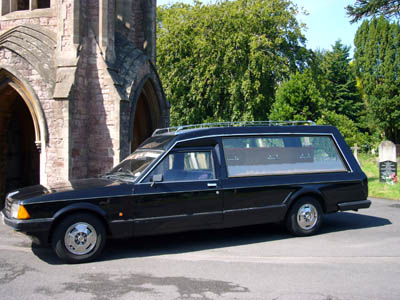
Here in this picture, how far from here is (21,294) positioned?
15.0 feet

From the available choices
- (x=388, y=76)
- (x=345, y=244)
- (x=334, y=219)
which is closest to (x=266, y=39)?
(x=388, y=76)

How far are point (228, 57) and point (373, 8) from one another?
33.7ft

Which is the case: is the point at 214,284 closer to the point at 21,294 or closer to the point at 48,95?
the point at 21,294

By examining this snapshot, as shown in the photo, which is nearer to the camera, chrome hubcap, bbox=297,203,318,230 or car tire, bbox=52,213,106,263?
car tire, bbox=52,213,106,263

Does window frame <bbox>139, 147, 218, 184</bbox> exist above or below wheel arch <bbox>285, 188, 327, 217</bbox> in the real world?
above

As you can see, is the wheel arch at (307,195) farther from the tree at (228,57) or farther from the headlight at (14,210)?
the tree at (228,57)

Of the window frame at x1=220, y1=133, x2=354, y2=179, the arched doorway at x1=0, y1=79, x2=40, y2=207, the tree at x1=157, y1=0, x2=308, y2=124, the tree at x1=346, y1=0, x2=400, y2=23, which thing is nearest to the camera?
the window frame at x1=220, y1=133, x2=354, y2=179

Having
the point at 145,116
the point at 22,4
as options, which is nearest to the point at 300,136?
the point at 145,116

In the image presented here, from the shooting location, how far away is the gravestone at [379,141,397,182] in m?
15.9

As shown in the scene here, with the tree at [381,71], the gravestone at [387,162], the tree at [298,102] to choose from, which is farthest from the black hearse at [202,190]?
the tree at [381,71]

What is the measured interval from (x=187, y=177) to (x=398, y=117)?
3931 cm

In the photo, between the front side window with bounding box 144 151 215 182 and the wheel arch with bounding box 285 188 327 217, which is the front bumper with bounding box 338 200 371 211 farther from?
the front side window with bounding box 144 151 215 182

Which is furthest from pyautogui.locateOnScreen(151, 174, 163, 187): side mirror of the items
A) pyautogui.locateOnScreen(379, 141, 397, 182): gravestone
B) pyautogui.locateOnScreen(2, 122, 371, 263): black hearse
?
pyautogui.locateOnScreen(379, 141, 397, 182): gravestone

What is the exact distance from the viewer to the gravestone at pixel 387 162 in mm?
15922
